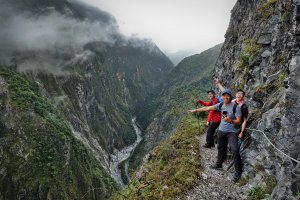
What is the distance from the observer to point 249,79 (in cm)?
2373

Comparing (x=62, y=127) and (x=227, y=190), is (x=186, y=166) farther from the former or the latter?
(x=62, y=127)

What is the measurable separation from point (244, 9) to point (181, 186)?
50.4 m

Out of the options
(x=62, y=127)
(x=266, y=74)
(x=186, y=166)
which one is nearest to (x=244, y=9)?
(x=266, y=74)

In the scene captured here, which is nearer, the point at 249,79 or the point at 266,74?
the point at 266,74

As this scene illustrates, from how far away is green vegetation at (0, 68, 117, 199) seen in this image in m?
139

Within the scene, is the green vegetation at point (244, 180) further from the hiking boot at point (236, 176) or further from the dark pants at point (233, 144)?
the dark pants at point (233, 144)

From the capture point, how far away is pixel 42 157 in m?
146

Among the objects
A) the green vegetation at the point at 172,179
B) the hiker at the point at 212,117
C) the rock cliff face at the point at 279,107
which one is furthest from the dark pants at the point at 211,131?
the rock cliff face at the point at 279,107

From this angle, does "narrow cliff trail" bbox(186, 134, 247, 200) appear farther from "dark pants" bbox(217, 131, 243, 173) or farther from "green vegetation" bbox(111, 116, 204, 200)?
"dark pants" bbox(217, 131, 243, 173)

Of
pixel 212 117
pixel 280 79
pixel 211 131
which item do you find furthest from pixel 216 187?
pixel 280 79

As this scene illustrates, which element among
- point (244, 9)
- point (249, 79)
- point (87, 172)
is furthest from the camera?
point (87, 172)

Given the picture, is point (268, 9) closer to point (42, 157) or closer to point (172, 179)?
point (172, 179)

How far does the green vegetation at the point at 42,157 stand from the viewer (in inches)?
5472

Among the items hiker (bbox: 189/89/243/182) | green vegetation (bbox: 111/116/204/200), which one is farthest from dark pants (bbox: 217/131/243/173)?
green vegetation (bbox: 111/116/204/200)
